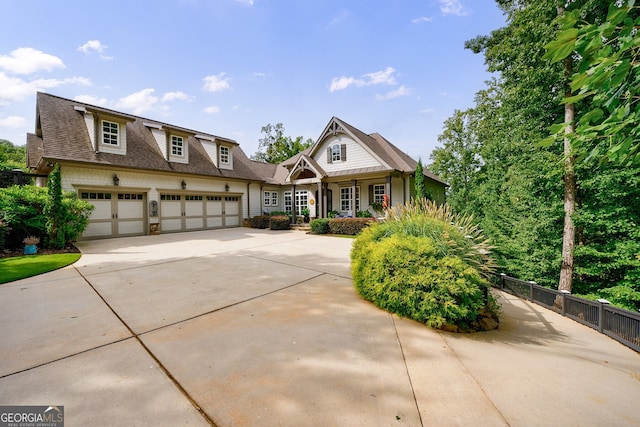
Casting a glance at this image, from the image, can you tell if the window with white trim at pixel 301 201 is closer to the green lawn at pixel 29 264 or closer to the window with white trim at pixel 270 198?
the window with white trim at pixel 270 198

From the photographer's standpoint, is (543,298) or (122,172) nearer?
(543,298)

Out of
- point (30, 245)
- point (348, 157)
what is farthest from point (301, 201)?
point (30, 245)

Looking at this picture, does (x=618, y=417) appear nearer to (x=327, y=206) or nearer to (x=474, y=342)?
(x=474, y=342)

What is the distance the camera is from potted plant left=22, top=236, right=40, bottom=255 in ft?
26.1

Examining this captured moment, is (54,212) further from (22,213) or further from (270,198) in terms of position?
(270,198)

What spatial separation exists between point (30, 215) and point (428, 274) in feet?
43.0

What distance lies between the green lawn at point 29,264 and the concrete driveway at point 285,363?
151 cm

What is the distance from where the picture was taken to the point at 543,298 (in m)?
5.50

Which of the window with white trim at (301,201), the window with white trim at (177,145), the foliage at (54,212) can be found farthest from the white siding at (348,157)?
the foliage at (54,212)

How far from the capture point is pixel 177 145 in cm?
1489

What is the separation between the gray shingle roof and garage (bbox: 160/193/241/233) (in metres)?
1.62

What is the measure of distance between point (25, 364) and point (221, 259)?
4.82m

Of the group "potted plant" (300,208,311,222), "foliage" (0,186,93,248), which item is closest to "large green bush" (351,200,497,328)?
"foliage" (0,186,93,248)

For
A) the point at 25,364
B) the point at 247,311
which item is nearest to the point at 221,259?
the point at 247,311
